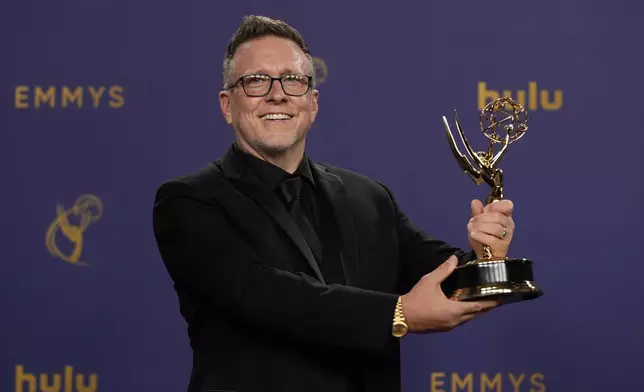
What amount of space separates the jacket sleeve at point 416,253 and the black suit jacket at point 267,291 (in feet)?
0.23

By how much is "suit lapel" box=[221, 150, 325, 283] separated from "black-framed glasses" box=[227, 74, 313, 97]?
0.13m

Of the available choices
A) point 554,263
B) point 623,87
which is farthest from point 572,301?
point 623,87

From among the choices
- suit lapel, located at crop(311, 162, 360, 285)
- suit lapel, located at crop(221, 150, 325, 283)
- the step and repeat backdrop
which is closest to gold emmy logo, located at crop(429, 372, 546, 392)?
the step and repeat backdrop

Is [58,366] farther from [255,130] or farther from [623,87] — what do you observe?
[623,87]

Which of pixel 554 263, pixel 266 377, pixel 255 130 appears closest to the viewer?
pixel 266 377

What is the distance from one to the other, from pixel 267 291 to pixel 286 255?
11 cm

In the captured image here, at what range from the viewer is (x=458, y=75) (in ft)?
9.14

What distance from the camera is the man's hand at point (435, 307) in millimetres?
1538

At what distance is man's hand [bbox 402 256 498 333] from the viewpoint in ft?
5.05

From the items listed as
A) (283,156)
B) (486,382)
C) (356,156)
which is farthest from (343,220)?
(486,382)

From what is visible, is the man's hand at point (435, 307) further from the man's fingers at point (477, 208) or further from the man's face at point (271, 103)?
the man's face at point (271, 103)

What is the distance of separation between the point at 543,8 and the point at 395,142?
22.5 inches

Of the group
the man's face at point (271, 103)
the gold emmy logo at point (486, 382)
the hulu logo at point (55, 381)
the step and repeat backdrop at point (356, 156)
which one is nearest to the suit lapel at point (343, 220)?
the man's face at point (271, 103)

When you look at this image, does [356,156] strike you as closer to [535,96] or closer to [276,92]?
[535,96]
